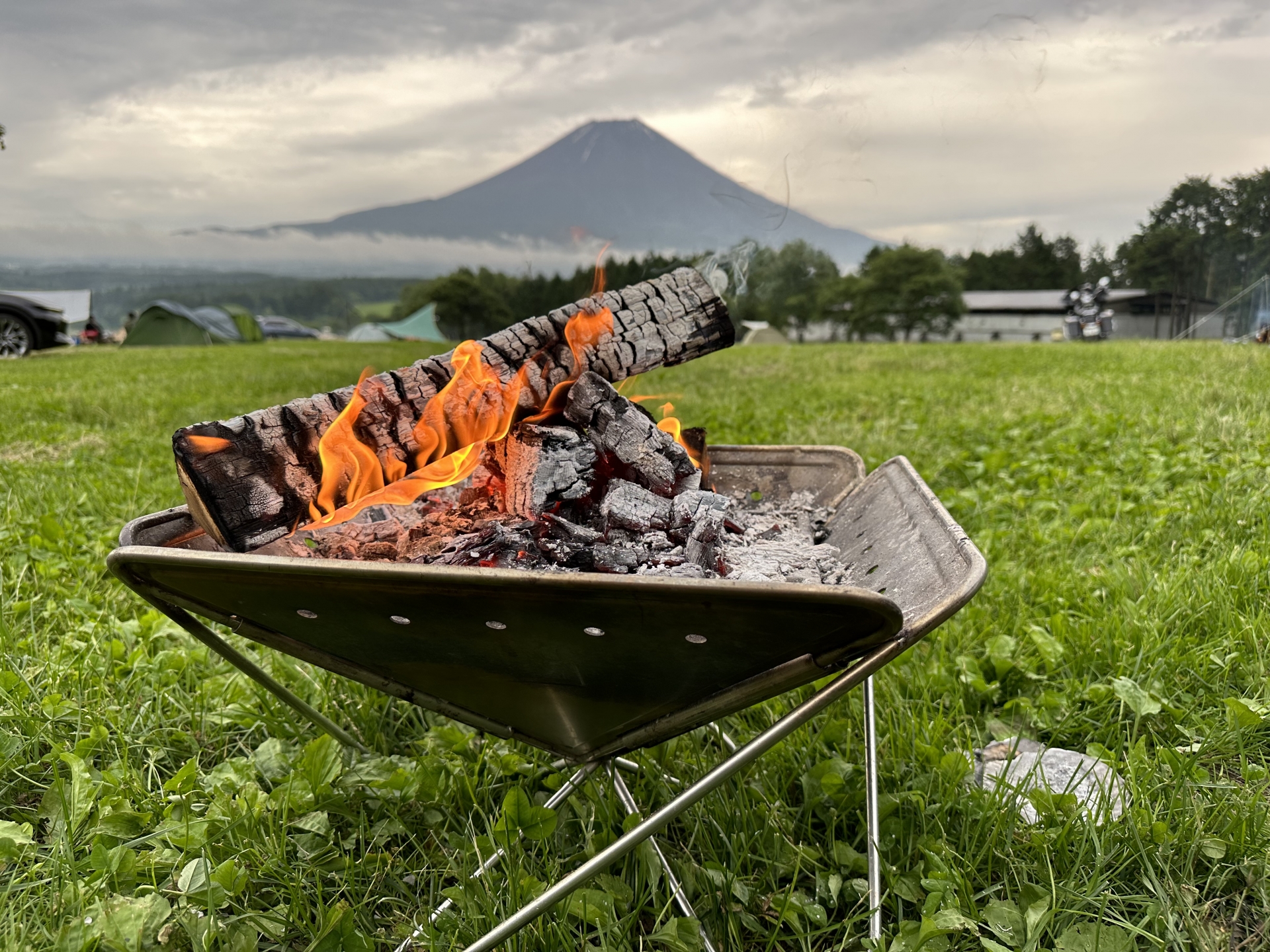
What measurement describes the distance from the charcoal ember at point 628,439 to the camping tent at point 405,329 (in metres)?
28.5

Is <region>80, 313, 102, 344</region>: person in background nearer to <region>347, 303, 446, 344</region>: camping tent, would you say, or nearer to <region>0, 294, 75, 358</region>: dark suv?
<region>347, 303, 446, 344</region>: camping tent

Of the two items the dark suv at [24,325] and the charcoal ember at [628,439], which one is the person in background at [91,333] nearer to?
the dark suv at [24,325]

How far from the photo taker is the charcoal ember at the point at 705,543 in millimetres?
1447

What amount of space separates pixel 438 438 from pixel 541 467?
24cm

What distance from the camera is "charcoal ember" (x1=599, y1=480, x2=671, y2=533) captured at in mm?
1512

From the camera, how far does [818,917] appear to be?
4.99ft

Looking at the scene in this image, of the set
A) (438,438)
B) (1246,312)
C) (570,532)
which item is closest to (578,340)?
(438,438)

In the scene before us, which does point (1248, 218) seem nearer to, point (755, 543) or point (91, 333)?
point (755, 543)

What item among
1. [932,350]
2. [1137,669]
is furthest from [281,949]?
→ [932,350]

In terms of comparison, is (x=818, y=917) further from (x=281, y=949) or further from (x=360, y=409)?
(x=360, y=409)

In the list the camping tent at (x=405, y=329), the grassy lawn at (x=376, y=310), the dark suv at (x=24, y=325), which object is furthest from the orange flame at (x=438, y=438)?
the grassy lawn at (x=376, y=310)

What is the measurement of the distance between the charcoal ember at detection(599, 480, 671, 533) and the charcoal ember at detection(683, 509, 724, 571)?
73 mm

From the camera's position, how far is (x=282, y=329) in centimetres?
4231

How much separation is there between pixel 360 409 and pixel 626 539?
61 cm
